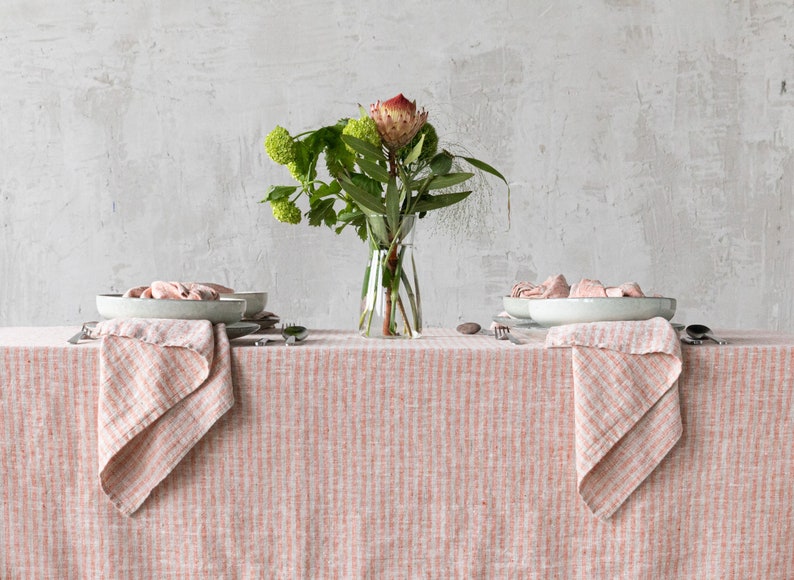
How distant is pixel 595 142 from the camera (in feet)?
9.60

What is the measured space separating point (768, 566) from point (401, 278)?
73 centimetres

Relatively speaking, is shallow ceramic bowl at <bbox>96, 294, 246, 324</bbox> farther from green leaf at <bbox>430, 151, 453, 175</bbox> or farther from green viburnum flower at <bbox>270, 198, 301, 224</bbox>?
green leaf at <bbox>430, 151, 453, 175</bbox>

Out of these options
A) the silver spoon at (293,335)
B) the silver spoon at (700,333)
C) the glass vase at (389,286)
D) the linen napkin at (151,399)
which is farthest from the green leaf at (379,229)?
the silver spoon at (700,333)

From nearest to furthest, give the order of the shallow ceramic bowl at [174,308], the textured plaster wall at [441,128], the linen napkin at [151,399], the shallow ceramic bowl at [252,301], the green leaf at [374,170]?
the linen napkin at [151,399] < the shallow ceramic bowl at [174,308] < the green leaf at [374,170] < the shallow ceramic bowl at [252,301] < the textured plaster wall at [441,128]

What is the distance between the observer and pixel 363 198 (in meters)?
1.32

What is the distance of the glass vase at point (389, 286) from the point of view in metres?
1.36

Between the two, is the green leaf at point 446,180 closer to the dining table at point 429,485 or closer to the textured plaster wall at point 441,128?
the dining table at point 429,485

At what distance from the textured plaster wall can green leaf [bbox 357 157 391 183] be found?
1.63 m

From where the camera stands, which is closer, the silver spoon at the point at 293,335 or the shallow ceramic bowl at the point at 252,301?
the silver spoon at the point at 293,335

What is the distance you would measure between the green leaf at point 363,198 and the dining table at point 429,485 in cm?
29

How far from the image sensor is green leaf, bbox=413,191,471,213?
53.9 inches

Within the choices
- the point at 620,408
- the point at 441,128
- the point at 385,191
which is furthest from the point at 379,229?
the point at 441,128

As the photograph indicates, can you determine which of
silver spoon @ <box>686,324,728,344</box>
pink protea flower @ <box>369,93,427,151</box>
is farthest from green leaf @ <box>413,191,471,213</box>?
silver spoon @ <box>686,324,728,344</box>

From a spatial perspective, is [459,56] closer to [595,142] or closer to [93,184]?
[595,142]
